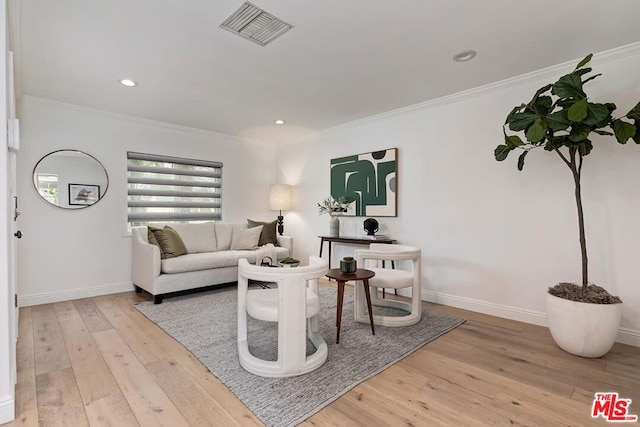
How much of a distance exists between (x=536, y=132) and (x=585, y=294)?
1.25 metres

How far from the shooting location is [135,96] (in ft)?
11.6

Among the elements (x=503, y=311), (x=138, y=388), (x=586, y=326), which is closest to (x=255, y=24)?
(x=138, y=388)

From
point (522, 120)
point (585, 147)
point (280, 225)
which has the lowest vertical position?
point (280, 225)

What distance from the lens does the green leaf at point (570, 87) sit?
2.21m

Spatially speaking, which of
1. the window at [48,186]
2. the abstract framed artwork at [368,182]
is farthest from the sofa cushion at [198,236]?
the abstract framed artwork at [368,182]

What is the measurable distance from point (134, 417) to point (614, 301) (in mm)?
3157

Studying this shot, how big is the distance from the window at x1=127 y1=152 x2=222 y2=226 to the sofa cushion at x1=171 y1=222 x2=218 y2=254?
488 mm

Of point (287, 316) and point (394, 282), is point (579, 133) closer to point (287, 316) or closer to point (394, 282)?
point (394, 282)

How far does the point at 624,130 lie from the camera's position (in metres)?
2.21

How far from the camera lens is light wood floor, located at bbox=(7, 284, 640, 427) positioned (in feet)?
5.43

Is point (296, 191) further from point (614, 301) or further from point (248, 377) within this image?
point (614, 301)

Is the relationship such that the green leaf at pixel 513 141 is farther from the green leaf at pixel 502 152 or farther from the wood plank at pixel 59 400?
the wood plank at pixel 59 400

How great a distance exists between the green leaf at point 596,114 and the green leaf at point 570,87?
0.36 ft

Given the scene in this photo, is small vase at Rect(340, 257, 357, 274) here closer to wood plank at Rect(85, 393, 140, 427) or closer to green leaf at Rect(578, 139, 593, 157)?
wood plank at Rect(85, 393, 140, 427)
